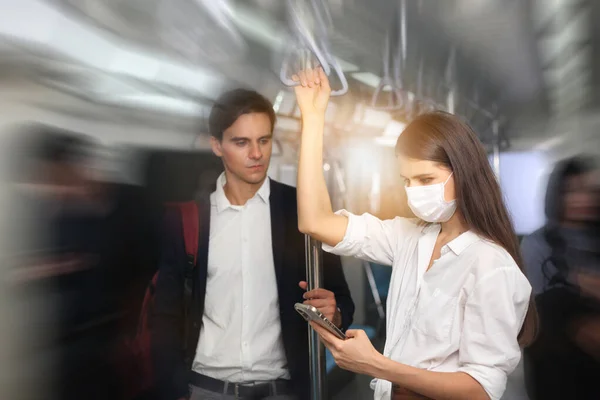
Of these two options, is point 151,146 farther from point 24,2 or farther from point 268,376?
point 268,376

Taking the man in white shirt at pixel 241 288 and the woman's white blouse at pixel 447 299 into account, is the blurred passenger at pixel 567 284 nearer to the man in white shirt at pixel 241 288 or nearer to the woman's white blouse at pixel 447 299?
the woman's white blouse at pixel 447 299

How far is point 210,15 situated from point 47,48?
36 cm

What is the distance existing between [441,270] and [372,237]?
16 centimetres

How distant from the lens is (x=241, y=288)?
3.66 ft

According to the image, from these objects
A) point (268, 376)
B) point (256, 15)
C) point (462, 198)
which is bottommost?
point (268, 376)

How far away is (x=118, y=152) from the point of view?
3.58 feet

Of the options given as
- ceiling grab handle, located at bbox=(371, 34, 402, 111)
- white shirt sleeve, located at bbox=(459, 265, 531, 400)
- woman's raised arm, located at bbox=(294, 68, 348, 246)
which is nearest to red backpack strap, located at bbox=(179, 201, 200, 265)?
woman's raised arm, located at bbox=(294, 68, 348, 246)

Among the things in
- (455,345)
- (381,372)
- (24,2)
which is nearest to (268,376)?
(381,372)

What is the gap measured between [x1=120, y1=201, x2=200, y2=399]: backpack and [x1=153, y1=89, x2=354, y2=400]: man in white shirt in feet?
0.05

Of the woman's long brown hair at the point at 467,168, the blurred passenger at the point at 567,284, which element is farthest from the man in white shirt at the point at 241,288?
the blurred passenger at the point at 567,284

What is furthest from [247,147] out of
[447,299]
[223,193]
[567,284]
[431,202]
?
[567,284]

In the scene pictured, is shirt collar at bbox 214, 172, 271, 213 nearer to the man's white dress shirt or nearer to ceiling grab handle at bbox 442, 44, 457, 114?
the man's white dress shirt

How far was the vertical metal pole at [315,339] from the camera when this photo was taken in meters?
1.13

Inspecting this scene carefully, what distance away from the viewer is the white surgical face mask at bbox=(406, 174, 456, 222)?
93 centimetres
